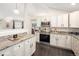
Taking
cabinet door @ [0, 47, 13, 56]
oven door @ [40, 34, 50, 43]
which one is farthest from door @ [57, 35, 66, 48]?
cabinet door @ [0, 47, 13, 56]

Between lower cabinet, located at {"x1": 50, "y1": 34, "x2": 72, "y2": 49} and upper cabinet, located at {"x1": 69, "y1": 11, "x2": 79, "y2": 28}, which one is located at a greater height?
upper cabinet, located at {"x1": 69, "y1": 11, "x2": 79, "y2": 28}

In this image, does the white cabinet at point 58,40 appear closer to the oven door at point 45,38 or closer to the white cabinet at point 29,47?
the oven door at point 45,38

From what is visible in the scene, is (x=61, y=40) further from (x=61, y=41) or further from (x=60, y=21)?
(x=60, y=21)

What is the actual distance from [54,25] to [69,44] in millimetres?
1402

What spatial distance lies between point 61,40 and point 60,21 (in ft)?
3.52

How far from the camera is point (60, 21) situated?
4.93 meters

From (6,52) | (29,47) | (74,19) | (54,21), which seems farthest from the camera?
(54,21)

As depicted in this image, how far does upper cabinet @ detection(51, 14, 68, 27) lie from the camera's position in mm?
4734

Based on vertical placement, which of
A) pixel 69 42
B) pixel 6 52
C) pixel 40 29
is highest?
pixel 40 29

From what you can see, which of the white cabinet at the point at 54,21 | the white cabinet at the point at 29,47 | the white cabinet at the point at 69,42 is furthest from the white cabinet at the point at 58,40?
the white cabinet at the point at 29,47

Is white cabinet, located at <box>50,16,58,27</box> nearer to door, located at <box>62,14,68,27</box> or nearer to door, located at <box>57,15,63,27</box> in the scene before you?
door, located at <box>57,15,63,27</box>

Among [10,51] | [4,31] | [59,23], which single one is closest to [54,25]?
[59,23]

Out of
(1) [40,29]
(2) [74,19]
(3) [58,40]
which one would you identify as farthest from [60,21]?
(1) [40,29]

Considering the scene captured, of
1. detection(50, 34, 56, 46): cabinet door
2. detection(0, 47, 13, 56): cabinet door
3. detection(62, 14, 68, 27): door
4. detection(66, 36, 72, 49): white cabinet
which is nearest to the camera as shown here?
detection(0, 47, 13, 56): cabinet door
